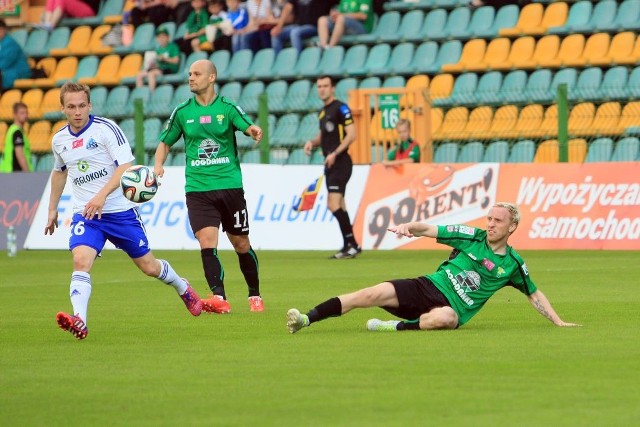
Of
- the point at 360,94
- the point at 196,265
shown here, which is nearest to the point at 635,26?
the point at 360,94

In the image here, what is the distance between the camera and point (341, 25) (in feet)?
93.0

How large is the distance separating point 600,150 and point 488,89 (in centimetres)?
336

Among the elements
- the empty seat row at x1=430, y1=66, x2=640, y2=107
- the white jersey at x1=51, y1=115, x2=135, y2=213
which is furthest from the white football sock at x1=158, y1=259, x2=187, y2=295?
the empty seat row at x1=430, y1=66, x2=640, y2=107

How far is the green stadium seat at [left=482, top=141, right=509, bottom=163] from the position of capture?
2391 centimetres

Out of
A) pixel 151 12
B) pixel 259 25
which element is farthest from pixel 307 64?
pixel 151 12

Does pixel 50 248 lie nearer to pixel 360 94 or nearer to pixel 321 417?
pixel 360 94

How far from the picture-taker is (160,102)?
29844mm

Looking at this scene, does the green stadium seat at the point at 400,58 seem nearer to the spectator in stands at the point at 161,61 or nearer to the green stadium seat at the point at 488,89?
the green stadium seat at the point at 488,89

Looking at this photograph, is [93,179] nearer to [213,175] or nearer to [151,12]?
[213,175]

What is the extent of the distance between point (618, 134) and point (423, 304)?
1309 cm

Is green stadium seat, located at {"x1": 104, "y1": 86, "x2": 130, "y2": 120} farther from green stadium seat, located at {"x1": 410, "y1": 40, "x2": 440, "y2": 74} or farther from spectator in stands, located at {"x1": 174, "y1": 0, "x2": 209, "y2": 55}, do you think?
green stadium seat, located at {"x1": 410, "y1": 40, "x2": 440, "y2": 74}

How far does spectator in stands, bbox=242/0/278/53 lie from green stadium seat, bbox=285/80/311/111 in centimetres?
204

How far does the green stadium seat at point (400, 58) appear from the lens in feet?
89.9

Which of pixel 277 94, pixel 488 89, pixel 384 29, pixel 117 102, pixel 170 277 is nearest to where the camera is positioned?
pixel 170 277
